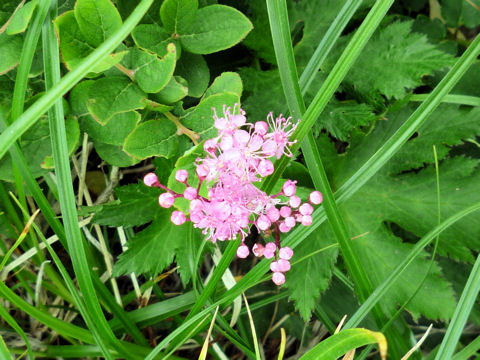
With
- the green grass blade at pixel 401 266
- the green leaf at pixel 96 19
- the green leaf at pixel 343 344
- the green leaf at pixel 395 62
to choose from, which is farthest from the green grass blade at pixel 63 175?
the green leaf at pixel 395 62

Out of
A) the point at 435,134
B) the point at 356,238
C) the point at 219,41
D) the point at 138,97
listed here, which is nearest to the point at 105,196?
the point at 138,97

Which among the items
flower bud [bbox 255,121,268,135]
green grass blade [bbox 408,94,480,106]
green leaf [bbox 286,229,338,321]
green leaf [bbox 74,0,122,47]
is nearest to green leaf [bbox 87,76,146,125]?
green leaf [bbox 74,0,122,47]

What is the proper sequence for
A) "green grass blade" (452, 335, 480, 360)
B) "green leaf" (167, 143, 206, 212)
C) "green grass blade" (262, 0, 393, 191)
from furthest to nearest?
"green grass blade" (452, 335, 480, 360) < "green leaf" (167, 143, 206, 212) < "green grass blade" (262, 0, 393, 191)

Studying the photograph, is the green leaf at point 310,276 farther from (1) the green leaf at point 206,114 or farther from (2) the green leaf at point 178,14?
(2) the green leaf at point 178,14

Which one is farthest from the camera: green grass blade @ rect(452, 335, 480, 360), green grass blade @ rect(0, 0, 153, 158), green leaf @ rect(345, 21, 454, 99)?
green leaf @ rect(345, 21, 454, 99)

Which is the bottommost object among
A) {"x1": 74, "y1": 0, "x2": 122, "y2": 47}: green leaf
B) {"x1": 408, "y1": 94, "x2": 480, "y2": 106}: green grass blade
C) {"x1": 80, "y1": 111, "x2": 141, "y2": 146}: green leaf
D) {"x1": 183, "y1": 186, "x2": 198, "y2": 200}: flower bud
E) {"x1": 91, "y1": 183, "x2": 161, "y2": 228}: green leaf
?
{"x1": 91, "y1": 183, "x2": 161, "y2": 228}: green leaf

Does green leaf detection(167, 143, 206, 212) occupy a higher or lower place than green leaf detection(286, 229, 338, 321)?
higher

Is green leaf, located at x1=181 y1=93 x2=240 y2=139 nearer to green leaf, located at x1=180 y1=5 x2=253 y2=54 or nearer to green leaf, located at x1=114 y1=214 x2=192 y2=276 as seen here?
green leaf, located at x1=180 y1=5 x2=253 y2=54

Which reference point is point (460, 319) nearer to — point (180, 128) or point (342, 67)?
point (342, 67)

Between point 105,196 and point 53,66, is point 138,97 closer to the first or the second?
point 53,66
